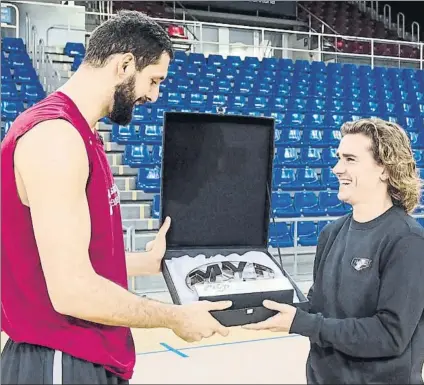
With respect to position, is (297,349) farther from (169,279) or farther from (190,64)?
(190,64)

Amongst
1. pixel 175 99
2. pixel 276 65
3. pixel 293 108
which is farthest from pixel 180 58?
pixel 293 108

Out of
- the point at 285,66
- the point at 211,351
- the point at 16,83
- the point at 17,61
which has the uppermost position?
the point at 285,66

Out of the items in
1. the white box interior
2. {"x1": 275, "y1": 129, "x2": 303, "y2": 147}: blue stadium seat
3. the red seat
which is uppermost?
the red seat

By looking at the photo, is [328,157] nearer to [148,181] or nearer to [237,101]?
[237,101]

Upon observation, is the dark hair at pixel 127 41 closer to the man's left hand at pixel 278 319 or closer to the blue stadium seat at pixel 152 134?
the man's left hand at pixel 278 319

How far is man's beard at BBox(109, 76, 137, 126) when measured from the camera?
1.32 metres

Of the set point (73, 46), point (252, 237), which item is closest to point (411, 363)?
point (252, 237)

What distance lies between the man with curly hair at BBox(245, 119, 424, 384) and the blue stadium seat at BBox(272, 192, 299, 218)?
422 cm

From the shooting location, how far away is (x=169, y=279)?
161 centimetres

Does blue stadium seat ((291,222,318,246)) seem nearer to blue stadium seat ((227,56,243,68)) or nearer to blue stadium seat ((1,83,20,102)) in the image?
blue stadium seat ((1,83,20,102))

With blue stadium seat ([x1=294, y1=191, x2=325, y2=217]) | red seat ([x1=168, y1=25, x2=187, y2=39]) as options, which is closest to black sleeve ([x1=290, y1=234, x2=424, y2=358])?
blue stadium seat ([x1=294, y1=191, x2=325, y2=217])

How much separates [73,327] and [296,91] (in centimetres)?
775

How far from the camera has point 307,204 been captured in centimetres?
607

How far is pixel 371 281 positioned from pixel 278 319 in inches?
10.2
